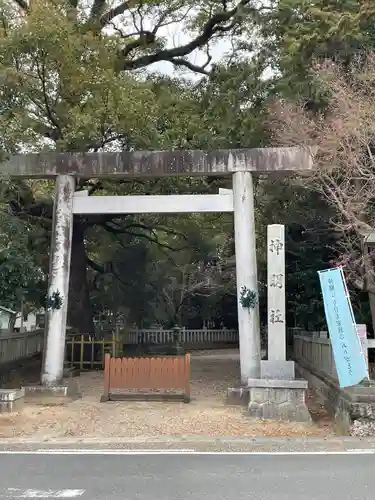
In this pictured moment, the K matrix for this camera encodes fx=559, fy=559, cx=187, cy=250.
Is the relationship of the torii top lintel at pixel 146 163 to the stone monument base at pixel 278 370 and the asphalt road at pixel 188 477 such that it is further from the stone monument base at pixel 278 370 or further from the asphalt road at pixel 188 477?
the asphalt road at pixel 188 477

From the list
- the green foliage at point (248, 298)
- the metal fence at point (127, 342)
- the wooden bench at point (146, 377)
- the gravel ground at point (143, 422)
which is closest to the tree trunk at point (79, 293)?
the metal fence at point (127, 342)

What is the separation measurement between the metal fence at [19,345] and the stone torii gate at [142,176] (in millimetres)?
3289

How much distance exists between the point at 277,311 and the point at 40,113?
7429 mm

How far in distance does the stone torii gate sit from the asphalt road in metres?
5.63

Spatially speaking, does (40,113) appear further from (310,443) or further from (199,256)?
(199,256)

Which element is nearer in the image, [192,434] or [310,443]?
[310,443]

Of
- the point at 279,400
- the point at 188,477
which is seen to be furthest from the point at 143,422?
the point at 188,477

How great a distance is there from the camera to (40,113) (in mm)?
13680

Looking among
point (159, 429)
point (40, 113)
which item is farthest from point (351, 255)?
point (40, 113)

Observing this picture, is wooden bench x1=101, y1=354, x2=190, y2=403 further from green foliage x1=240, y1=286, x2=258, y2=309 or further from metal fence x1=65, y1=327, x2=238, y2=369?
metal fence x1=65, y1=327, x2=238, y2=369

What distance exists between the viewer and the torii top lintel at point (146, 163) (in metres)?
13.1

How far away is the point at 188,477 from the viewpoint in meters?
6.20

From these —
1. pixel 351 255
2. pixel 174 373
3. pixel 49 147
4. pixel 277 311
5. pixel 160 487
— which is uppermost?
pixel 49 147

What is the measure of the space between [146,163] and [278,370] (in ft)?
18.5
